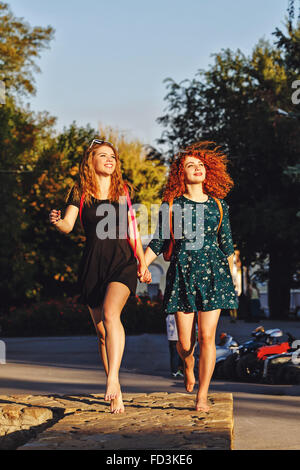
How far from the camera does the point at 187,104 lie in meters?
41.0

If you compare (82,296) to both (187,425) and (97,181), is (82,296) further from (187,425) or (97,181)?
(187,425)

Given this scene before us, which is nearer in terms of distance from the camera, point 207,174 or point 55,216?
point 55,216

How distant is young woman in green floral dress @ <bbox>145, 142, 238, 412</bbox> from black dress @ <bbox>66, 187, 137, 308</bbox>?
11.0 inches

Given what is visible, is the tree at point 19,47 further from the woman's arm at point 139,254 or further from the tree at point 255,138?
the woman's arm at point 139,254

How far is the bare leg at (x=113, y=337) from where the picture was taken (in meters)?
6.26

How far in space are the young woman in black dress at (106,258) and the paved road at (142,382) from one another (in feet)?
3.64

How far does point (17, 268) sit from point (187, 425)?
89.5 feet

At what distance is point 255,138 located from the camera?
33750mm

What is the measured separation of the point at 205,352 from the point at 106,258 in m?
1.03

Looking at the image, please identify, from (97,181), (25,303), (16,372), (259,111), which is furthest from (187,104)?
(97,181)

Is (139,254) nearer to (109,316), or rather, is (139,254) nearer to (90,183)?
(109,316)

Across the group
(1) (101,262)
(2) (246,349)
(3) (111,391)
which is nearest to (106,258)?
(1) (101,262)

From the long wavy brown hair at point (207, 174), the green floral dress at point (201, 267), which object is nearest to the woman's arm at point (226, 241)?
the green floral dress at point (201, 267)
